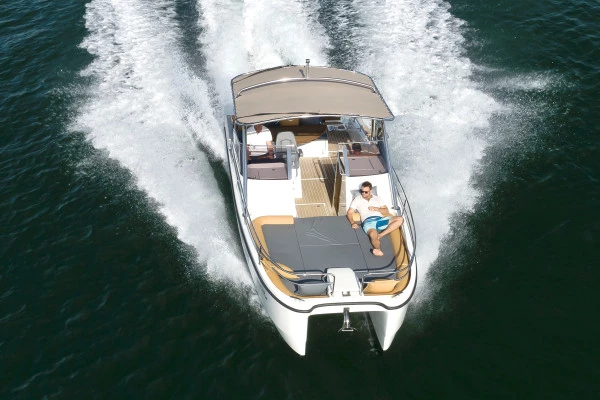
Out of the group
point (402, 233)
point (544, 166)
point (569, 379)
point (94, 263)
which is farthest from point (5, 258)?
point (544, 166)

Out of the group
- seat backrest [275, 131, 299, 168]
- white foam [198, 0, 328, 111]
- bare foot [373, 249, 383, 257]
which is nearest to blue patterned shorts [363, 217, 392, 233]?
bare foot [373, 249, 383, 257]

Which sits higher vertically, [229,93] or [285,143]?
[285,143]

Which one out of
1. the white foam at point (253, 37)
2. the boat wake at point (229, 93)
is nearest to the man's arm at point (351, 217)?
the boat wake at point (229, 93)

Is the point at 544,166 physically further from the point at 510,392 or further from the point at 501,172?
the point at 510,392

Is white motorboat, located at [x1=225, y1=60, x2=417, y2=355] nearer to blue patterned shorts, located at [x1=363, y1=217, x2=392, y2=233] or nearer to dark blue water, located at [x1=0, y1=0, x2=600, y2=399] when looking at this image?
blue patterned shorts, located at [x1=363, y1=217, x2=392, y2=233]

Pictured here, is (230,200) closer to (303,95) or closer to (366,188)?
(303,95)

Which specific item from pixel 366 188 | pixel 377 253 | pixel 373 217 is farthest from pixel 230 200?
pixel 377 253
